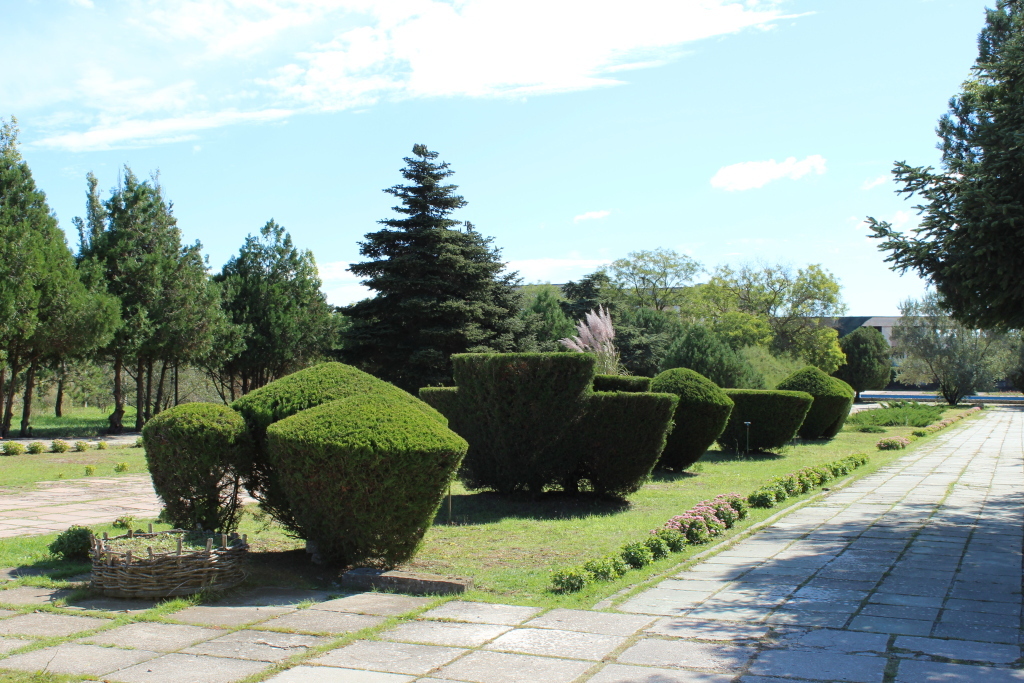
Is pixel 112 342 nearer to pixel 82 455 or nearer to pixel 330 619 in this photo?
pixel 82 455

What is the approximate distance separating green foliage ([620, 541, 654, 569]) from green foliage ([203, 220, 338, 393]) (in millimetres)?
25584

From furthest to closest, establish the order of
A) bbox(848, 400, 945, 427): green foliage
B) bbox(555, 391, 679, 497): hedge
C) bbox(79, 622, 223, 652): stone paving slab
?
bbox(848, 400, 945, 427): green foliage → bbox(555, 391, 679, 497): hedge → bbox(79, 622, 223, 652): stone paving slab

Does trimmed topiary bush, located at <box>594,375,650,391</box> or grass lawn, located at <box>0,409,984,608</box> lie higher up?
trimmed topiary bush, located at <box>594,375,650,391</box>

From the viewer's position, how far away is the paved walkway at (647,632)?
146 inches

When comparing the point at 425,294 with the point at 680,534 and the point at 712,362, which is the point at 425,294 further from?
the point at 680,534

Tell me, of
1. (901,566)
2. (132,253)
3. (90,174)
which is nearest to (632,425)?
(901,566)

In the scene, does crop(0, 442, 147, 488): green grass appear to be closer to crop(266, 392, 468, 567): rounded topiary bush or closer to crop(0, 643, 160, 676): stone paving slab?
crop(266, 392, 468, 567): rounded topiary bush

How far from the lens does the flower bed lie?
16.3 ft

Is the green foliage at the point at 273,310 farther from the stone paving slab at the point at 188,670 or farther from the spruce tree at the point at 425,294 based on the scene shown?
the stone paving slab at the point at 188,670

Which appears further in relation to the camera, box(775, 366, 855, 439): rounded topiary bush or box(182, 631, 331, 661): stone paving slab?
box(775, 366, 855, 439): rounded topiary bush

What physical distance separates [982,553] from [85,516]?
9.02 m

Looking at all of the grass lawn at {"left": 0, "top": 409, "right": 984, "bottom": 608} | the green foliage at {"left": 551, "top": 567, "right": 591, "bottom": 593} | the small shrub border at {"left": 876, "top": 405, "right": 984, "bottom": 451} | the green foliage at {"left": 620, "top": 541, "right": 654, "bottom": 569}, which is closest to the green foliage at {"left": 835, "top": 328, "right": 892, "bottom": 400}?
the small shrub border at {"left": 876, "top": 405, "right": 984, "bottom": 451}

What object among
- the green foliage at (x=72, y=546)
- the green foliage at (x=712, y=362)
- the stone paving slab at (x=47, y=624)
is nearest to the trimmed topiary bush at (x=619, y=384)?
the green foliage at (x=72, y=546)

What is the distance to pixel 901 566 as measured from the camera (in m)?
6.09
